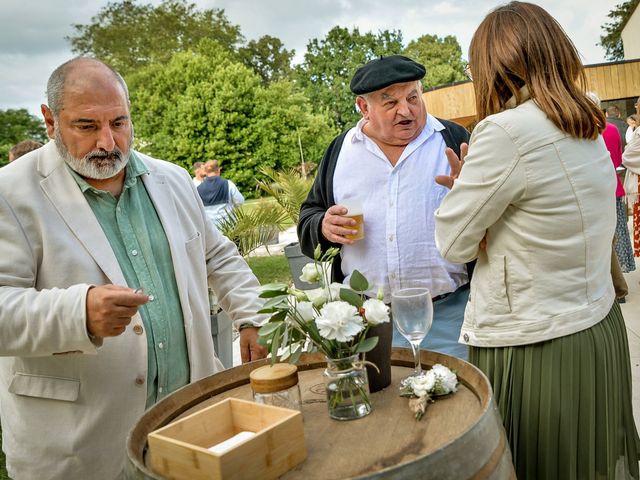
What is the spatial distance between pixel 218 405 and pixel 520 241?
98cm

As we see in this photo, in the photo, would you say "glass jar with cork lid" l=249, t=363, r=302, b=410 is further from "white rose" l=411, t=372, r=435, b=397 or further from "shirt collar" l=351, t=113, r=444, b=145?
"shirt collar" l=351, t=113, r=444, b=145

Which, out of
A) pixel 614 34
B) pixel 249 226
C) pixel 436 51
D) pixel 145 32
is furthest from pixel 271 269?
pixel 436 51

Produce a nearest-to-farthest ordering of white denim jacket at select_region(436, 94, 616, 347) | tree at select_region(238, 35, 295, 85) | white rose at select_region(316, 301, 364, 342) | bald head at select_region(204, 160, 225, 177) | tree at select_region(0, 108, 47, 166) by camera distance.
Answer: white rose at select_region(316, 301, 364, 342) → white denim jacket at select_region(436, 94, 616, 347) → bald head at select_region(204, 160, 225, 177) → tree at select_region(0, 108, 47, 166) → tree at select_region(238, 35, 295, 85)

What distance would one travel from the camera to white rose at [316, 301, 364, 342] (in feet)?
4.27

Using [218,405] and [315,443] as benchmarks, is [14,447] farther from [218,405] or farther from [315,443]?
[315,443]

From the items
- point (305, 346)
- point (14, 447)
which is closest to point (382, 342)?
point (305, 346)

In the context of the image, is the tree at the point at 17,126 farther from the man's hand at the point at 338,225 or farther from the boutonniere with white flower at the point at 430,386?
the boutonniere with white flower at the point at 430,386

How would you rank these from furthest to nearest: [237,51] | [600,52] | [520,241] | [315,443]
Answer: [237,51] → [600,52] → [520,241] → [315,443]

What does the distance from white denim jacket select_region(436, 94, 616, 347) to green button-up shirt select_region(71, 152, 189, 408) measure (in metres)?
0.91

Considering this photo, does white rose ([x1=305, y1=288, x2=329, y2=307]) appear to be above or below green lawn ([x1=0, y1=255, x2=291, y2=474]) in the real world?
above

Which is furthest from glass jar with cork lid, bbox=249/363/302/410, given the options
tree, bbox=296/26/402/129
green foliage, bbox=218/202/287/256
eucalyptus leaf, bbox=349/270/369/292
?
tree, bbox=296/26/402/129

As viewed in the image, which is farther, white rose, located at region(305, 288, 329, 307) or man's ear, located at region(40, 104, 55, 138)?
man's ear, located at region(40, 104, 55, 138)

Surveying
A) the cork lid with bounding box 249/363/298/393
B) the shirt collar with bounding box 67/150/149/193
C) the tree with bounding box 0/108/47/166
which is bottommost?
the cork lid with bounding box 249/363/298/393

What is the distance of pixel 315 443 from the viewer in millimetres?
1315
